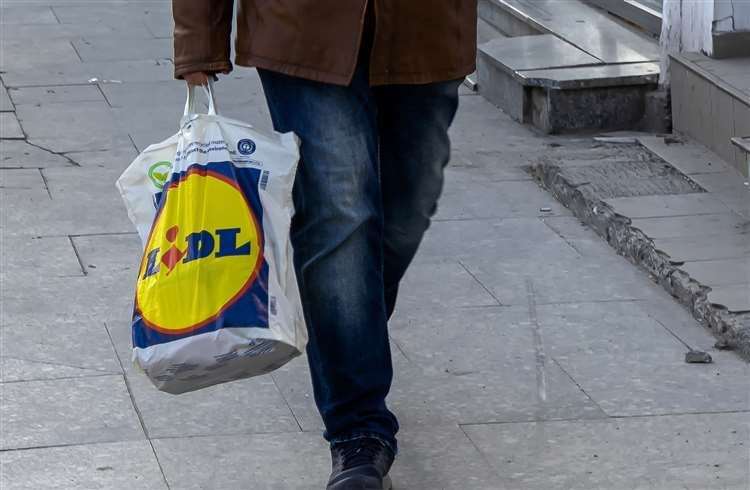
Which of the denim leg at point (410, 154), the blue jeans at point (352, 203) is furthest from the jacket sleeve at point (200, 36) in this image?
the denim leg at point (410, 154)

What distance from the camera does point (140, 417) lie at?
391 cm

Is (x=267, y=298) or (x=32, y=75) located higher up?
(x=267, y=298)

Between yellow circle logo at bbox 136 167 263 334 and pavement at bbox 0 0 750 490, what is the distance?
0.59m

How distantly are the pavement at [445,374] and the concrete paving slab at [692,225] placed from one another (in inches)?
6.1

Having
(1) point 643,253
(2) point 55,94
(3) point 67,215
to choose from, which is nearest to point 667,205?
(1) point 643,253

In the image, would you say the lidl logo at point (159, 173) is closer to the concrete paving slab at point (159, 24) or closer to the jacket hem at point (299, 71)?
the jacket hem at point (299, 71)

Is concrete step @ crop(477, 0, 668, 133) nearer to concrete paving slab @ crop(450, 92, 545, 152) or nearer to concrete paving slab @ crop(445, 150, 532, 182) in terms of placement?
concrete paving slab @ crop(450, 92, 545, 152)

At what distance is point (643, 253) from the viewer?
198 inches

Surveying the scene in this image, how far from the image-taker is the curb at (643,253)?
14.4 feet

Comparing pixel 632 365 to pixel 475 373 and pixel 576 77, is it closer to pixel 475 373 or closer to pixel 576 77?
pixel 475 373

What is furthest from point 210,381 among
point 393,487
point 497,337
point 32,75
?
point 32,75

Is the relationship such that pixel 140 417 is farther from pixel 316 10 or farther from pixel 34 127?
pixel 34 127

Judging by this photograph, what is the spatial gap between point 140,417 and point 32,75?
438 cm

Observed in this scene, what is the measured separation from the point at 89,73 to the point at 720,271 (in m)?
4.26
